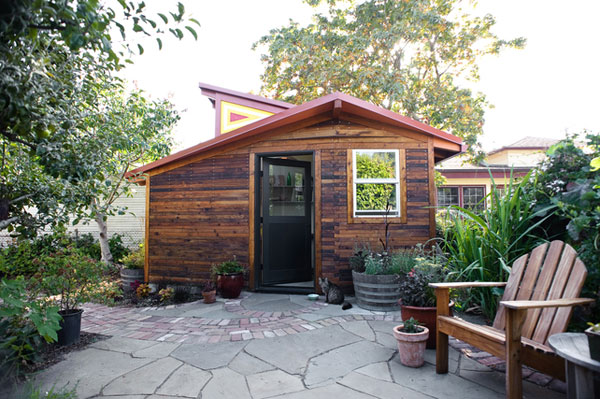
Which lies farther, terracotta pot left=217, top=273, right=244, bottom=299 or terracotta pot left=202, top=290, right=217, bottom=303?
terracotta pot left=217, top=273, right=244, bottom=299

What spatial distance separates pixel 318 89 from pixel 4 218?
33.8ft

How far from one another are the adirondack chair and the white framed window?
103 inches

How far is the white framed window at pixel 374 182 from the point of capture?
529 cm

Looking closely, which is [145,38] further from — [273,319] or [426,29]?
[426,29]

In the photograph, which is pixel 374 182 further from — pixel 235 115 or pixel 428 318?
pixel 235 115

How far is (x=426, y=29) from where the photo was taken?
10438 millimetres

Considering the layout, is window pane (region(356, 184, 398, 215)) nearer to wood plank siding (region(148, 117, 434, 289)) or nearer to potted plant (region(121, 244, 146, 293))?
wood plank siding (region(148, 117, 434, 289))

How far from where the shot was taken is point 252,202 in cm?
557

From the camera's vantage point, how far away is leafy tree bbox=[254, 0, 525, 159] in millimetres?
10336

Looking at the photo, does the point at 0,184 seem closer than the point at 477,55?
Yes

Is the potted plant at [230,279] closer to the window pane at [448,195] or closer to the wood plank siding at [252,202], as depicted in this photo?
the wood plank siding at [252,202]

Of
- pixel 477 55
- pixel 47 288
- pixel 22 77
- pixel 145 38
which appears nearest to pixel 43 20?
pixel 22 77

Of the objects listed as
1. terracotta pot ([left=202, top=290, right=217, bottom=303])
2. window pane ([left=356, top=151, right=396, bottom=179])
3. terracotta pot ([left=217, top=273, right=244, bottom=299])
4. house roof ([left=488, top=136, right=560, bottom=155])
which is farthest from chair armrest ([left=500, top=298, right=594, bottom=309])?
house roof ([left=488, top=136, right=560, bottom=155])

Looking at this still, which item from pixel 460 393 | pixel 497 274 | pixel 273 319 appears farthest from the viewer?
pixel 273 319
